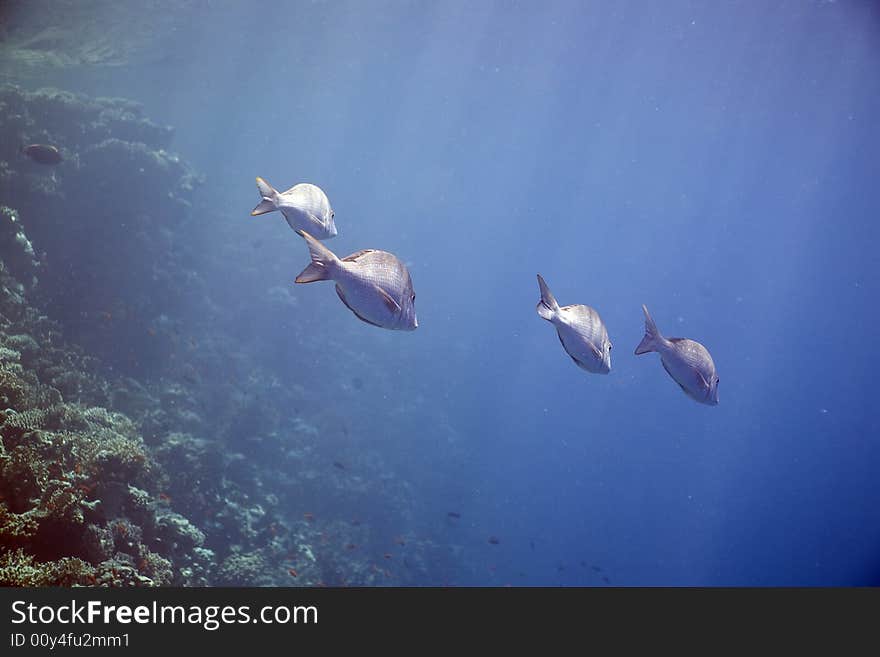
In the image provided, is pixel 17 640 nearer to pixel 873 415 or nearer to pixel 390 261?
pixel 390 261

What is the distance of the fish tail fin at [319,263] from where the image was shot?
2215 millimetres

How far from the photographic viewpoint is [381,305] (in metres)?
2.30

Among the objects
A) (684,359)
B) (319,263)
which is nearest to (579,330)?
(684,359)

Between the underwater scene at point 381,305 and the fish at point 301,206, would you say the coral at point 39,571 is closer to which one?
the underwater scene at point 381,305

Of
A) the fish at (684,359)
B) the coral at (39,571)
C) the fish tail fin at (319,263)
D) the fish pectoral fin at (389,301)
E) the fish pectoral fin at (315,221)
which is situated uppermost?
the fish pectoral fin at (315,221)

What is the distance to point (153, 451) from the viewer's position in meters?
9.83

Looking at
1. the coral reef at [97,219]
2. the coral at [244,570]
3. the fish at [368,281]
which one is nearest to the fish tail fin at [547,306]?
the fish at [368,281]

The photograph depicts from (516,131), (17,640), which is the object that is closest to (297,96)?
(516,131)

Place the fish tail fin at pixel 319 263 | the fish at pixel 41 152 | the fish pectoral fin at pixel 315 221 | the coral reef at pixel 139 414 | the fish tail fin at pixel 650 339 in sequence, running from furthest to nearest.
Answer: the fish at pixel 41 152, the coral reef at pixel 139 414, the fish pectoral fin at pixel 315 221, the fish tail fin at pixel 650 339, the fish tail fin at pixel 319 263

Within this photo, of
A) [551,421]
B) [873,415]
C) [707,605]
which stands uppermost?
[873,415]

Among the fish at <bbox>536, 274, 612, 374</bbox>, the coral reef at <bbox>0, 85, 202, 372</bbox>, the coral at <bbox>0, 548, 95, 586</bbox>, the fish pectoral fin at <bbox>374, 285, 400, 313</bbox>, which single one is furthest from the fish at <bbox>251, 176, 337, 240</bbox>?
the coral reef at <bbox>0, 85, 202, 372</bbox>

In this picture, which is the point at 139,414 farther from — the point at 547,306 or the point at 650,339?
the point at 650,339

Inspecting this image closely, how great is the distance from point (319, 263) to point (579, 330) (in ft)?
5.57

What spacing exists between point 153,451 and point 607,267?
417ft
